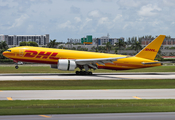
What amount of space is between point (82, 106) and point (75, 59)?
100 feet

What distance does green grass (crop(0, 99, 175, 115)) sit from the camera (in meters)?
17.2

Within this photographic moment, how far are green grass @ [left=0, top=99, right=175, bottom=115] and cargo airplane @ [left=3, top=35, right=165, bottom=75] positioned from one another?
25.9 m

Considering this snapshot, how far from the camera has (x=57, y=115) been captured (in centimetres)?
1609

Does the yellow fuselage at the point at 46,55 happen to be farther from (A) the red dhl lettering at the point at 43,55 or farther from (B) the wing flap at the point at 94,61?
(B) the wing flap at the point at 94,61

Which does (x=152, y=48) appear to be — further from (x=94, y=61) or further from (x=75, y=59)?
(x=75, y=59)

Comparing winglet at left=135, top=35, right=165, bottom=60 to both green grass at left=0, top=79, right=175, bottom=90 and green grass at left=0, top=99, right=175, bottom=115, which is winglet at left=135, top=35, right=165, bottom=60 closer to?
green grass at left=0, top=79, right=175, bottom=90

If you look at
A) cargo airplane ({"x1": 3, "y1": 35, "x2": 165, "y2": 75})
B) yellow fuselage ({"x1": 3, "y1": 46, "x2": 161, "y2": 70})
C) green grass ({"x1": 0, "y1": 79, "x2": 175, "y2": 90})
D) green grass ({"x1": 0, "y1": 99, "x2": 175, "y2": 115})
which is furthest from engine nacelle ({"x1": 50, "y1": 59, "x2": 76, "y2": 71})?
green grass ({"x1": 0, "y1": 99, "x2": 175, "y2": 115})

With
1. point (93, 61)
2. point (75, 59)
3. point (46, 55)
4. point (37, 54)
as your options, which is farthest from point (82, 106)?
point (75, 59)

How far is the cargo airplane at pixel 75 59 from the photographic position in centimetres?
4734

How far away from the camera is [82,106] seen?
1906 centimetres

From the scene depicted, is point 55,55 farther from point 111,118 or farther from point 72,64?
point 111,118

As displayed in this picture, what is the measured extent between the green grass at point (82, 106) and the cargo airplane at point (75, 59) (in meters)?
25.9

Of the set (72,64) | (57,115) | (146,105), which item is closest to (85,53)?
(72,64)

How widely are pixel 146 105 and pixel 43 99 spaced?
840 centimetres
